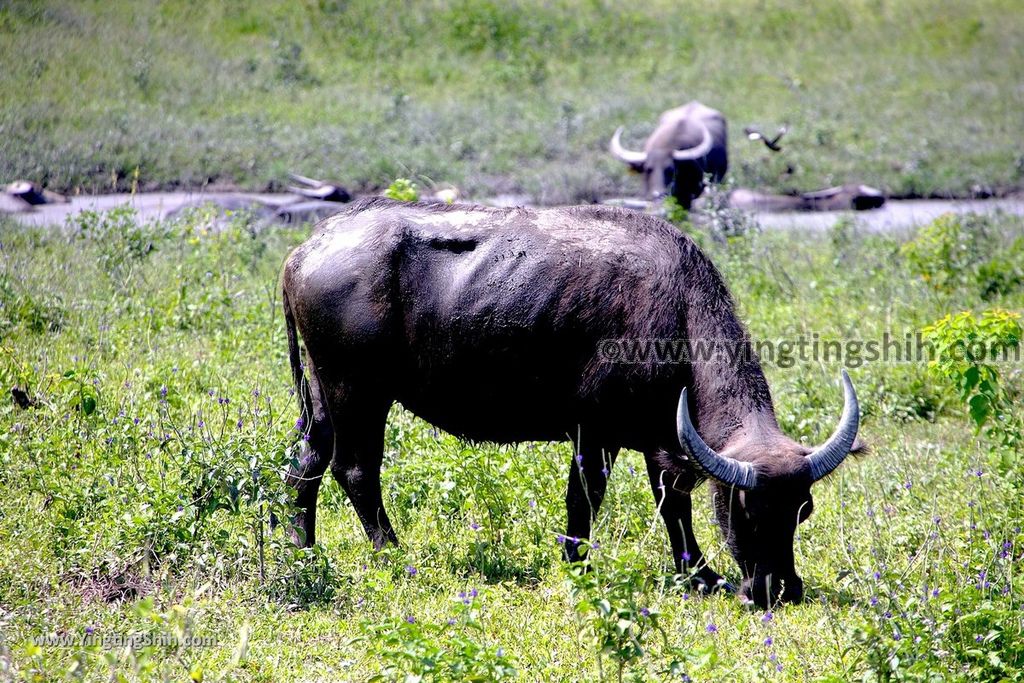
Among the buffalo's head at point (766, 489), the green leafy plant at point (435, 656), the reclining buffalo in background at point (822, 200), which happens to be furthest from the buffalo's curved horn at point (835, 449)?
the reclining buffalo in background at point (822, 200)

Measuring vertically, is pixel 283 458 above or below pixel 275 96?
above

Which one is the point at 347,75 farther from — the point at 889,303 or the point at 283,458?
the point at 283,458

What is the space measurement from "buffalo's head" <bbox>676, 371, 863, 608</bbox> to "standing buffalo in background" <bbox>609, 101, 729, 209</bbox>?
34.5 feet

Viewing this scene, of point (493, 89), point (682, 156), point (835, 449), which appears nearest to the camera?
point (835, 449)

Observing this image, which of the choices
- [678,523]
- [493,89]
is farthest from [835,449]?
[493,89]

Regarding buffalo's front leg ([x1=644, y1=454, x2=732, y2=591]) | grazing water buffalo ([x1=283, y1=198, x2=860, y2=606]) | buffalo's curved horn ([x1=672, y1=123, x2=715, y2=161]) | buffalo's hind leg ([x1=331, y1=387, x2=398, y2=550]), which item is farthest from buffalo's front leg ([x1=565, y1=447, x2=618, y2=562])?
buffalo's curved horn ([x1=672, y1=123, x2=715, y2=161])

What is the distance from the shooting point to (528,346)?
5.22 m

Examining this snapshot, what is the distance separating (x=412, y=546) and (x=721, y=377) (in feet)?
6.20

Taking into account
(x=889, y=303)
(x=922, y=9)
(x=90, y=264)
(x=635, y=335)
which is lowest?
(x=922, y=9)

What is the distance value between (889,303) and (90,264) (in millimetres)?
7403

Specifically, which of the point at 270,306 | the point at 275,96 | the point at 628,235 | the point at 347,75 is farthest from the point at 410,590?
the point at 347,75

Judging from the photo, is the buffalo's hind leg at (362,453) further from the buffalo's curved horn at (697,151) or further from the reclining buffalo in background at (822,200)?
the reclining buffalo in background at (822,200)

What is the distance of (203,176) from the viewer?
1706cm

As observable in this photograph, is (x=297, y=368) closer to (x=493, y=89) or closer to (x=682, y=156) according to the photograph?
(x=682, y=156)
